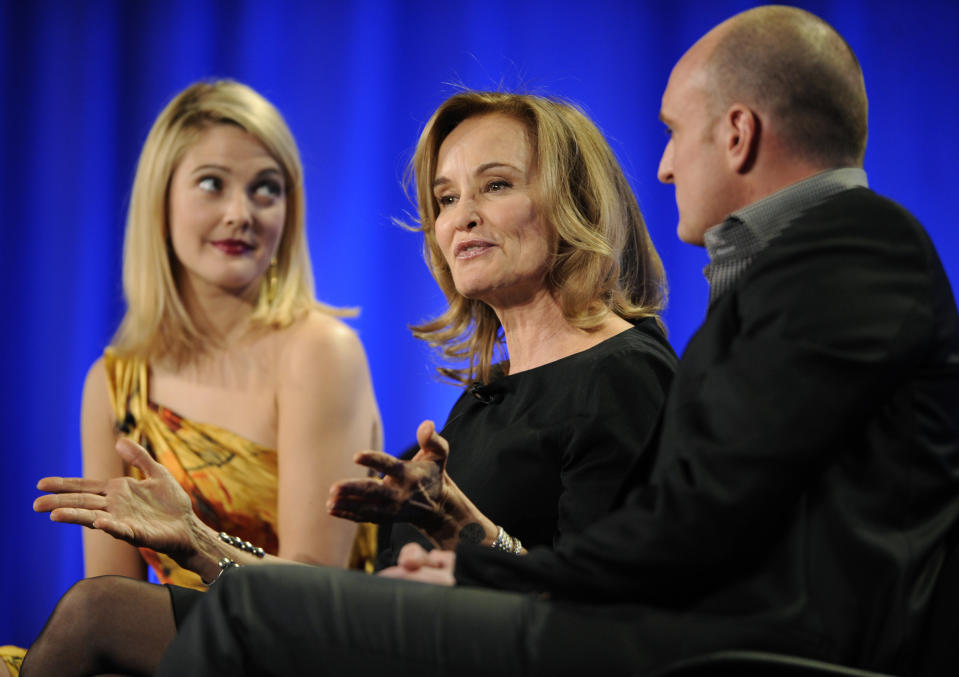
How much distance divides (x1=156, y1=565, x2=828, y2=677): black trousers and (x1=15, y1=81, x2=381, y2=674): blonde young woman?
124 centimetres

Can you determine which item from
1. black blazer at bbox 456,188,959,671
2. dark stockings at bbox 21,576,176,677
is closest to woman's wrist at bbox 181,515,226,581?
dark stockings at bbox 21,576,176,677

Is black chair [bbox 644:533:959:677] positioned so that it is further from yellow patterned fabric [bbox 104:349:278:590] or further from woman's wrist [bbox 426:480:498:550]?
yellow patterned fabric [bbox 104:349:278:590]

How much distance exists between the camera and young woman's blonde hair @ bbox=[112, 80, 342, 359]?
97.0 inches

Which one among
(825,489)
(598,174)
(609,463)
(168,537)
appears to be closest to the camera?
A: (825,489)

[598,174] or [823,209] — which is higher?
[598,174]

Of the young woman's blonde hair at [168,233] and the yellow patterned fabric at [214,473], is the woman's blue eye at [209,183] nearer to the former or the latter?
the young woman's blonde hair at [168,233]

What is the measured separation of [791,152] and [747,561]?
0.48 metres

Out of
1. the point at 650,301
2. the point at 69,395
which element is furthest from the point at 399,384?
the point at 650,301

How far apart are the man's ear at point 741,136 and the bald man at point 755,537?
0.48 ft

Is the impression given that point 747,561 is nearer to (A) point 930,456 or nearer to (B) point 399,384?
(A) point 930,456

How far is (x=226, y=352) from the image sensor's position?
8.01 ft

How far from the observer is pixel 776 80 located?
118 cm

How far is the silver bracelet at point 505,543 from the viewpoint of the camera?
1485mm

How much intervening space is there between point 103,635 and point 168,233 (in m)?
1.28
